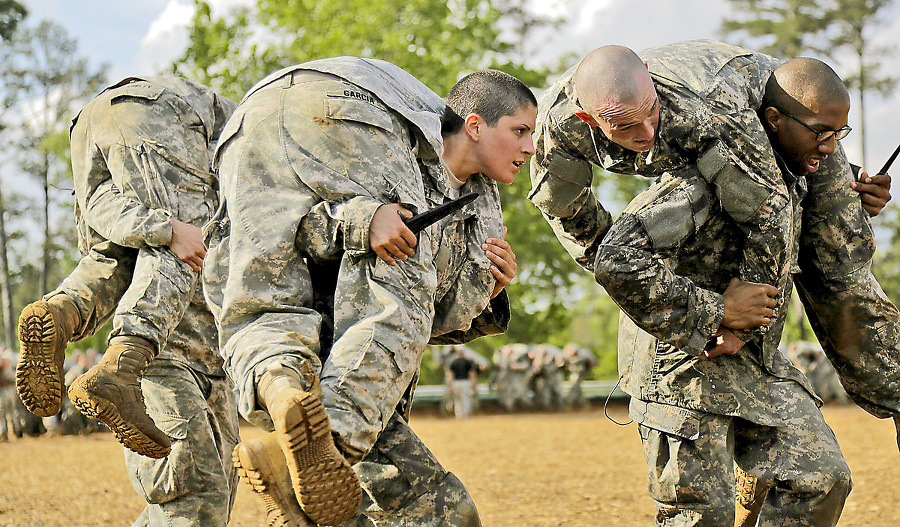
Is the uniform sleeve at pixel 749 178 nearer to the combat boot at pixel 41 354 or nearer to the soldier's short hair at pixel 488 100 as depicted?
the soldier's short hair at pixel 488 100

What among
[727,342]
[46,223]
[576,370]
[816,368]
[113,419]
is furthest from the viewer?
[46,223]

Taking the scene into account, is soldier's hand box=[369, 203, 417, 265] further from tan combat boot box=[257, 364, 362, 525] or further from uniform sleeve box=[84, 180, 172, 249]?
uniform sleeve box=[84, 180, 172, 249]

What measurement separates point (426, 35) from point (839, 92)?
19.0 m

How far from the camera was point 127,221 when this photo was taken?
15.4ft

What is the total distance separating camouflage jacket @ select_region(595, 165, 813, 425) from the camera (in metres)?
Answer: 3.98

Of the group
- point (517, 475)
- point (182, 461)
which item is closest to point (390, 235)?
point (182, 461)

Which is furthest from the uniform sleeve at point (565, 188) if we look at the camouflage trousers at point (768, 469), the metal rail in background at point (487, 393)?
the metal rail in background at point (487, 393)

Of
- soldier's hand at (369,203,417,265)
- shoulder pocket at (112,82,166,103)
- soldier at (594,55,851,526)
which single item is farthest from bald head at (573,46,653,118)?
shoulder pocket at (112,82,166,103)

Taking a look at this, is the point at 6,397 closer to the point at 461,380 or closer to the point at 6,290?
A: the point at 461,380

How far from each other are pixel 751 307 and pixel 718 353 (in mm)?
256

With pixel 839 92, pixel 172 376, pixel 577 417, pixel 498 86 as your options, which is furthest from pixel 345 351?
pixel 577 417

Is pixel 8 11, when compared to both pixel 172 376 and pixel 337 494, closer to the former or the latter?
pixel 172 376

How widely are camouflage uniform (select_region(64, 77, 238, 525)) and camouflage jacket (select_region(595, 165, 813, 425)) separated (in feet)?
6.86

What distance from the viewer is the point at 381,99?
3443mm
